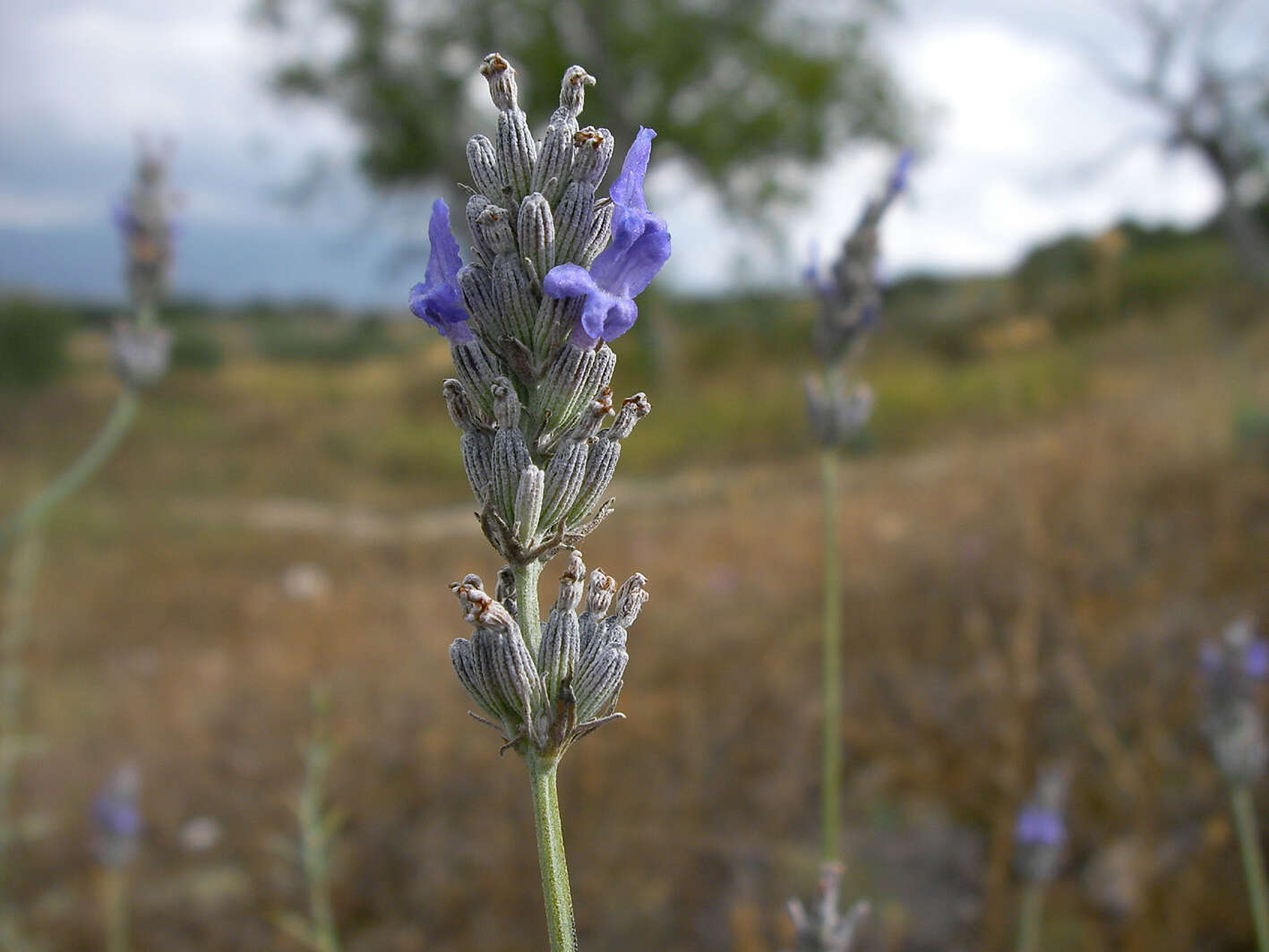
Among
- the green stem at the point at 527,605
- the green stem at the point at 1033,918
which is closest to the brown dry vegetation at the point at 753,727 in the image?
the green stem at the point at 1033,918

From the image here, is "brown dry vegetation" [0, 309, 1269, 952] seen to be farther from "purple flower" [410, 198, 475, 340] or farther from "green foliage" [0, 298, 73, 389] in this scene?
"green foliage" [0, 298, 73, 389]

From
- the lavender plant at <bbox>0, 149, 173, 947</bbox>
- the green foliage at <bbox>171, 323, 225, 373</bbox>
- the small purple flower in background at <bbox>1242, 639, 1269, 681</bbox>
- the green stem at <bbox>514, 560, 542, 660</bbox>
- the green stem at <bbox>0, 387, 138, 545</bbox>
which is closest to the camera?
the green stem at <bbox>514, 560, 542, 660</bbox>

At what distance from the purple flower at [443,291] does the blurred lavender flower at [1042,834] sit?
201cm

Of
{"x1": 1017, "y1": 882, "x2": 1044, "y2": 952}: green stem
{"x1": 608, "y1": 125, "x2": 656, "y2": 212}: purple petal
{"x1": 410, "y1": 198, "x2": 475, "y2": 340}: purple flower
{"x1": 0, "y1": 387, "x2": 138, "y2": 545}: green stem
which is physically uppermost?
{"x1": 0, "y1": 387, "x2": 138, "y2": 545}: green stem

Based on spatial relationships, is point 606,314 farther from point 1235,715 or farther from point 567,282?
point 1235,715

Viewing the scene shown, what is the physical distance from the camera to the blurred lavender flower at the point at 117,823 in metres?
2.84

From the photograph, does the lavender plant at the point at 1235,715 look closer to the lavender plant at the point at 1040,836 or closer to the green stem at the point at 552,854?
the lavender plant at the point at 1040,836

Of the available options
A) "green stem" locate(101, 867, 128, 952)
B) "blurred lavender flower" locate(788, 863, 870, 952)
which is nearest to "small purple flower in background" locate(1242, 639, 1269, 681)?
"blurred lavender flower" locate(788, 863, 870, 952)

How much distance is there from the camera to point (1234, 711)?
1979mm

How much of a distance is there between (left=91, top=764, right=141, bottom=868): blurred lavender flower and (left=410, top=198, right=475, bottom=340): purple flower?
2.73m

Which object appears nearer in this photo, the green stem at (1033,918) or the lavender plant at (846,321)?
the lavender plant at (846,321)

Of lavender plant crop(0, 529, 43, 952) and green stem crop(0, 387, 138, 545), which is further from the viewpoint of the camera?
lavender plant crop(0, 529, 43, 952)

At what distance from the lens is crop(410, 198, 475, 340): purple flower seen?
32.0 inches

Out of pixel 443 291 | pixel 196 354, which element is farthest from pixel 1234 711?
pixel 196 354
